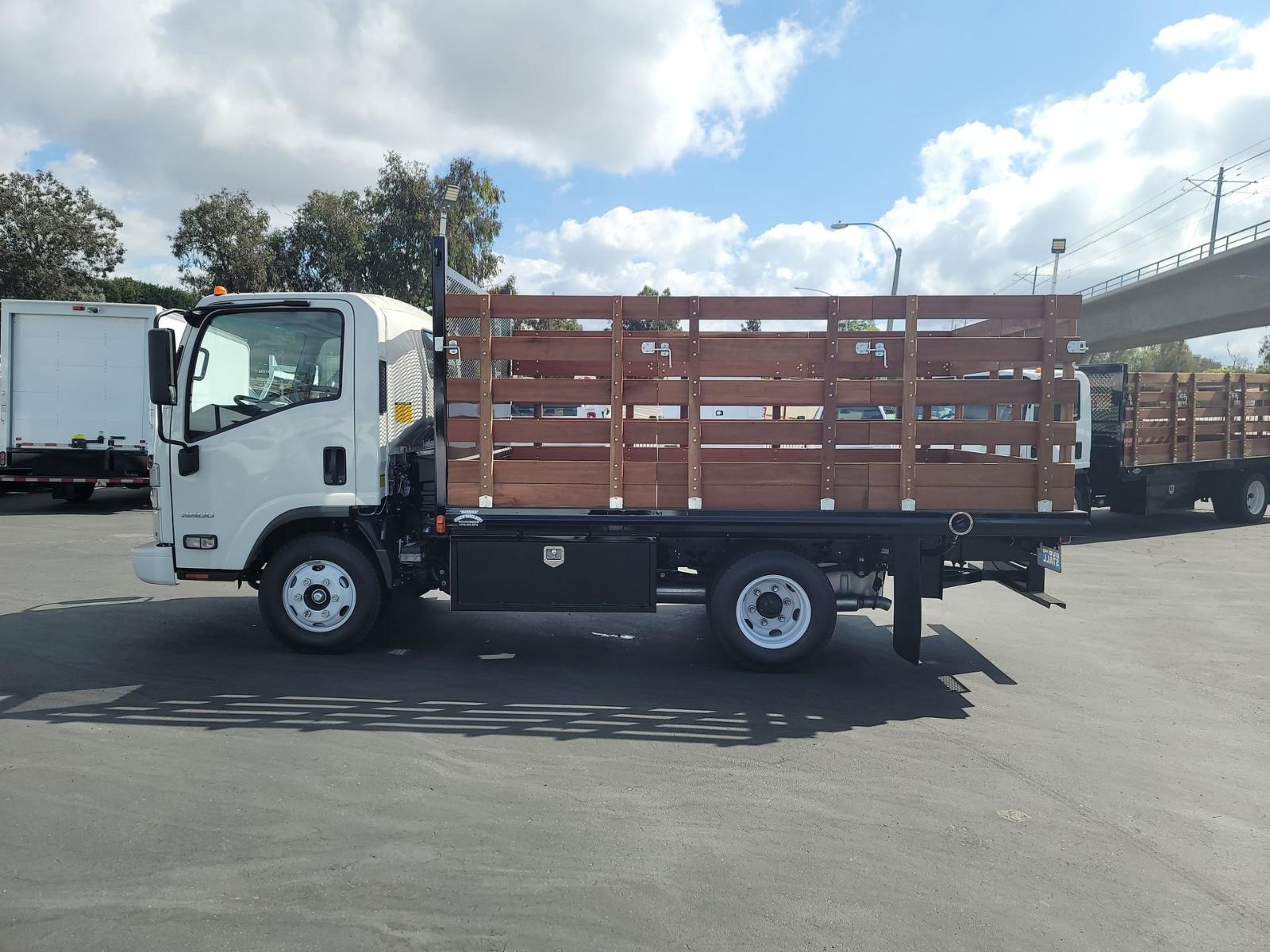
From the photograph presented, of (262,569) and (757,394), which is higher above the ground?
(757,394)

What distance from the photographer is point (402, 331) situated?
6277 millimetres

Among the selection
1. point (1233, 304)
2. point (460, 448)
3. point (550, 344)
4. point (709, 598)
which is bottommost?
point (709, 598)

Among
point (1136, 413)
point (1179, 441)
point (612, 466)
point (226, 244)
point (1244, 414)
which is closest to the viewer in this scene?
point (612, 466)

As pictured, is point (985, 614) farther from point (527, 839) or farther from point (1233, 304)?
point (1233, 304)

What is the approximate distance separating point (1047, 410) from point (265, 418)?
525cm

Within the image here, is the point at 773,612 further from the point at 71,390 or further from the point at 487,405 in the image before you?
the point at 71,390

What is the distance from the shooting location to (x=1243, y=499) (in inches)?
564

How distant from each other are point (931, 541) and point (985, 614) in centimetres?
269

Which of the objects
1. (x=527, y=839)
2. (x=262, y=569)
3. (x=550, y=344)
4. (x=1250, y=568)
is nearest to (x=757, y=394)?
(x=550, y=344)

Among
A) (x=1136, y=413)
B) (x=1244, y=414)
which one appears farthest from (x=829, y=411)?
(x=1244, y=414)

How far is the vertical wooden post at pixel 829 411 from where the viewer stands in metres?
5.50

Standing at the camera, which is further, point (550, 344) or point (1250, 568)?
point (1250, 568)

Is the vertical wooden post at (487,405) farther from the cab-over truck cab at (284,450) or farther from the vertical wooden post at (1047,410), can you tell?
the vertical wooden post at (1047,410)

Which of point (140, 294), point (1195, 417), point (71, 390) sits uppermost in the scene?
point (140, 294)
